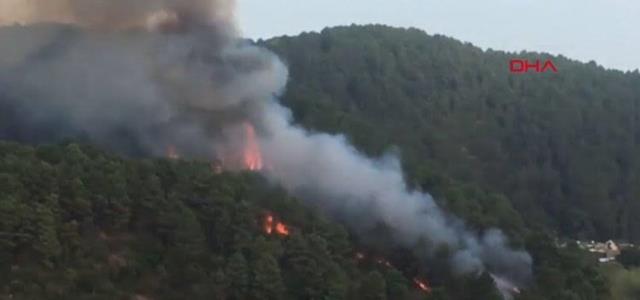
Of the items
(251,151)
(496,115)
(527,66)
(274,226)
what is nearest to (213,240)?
(274,226)

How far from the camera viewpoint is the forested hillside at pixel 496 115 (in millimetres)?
112688

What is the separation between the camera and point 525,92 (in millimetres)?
135250

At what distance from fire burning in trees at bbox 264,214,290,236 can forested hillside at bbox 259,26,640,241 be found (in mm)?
44448

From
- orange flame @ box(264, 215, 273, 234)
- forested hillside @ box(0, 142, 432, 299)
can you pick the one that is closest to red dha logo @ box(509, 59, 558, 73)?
forested hillside @ box(0, 142, 432, 299)

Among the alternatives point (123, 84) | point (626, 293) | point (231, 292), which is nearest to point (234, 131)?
point (123, 84)

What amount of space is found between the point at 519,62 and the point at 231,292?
110 metres

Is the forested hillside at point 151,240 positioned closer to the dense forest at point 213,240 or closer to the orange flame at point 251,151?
the dense forest at point 213,240

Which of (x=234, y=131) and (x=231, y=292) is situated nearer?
(x=231, y=292)

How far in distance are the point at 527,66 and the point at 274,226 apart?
334ft

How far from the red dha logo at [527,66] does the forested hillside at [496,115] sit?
4.20 feet

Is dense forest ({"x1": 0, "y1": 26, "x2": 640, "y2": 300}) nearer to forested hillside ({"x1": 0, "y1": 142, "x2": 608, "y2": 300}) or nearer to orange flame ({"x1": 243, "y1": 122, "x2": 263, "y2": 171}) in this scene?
forested hillside ({"x1": 0, "y1": 142, "x2": 608, "y2": 300})

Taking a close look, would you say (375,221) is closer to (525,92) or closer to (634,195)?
(634,195)

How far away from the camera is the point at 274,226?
53500 millimetres

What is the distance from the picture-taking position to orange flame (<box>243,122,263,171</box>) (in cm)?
6312
